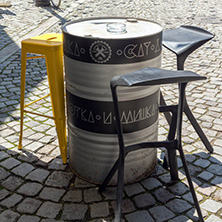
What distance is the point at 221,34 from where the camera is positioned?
28.3 ft

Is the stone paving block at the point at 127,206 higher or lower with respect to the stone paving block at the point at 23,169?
higher

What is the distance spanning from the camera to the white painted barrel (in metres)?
2.89

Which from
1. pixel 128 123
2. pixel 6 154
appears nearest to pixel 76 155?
pixel 128 123

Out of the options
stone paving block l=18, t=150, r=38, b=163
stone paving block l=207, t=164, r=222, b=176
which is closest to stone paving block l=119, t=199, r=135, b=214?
stone paving block l=207, t=164, r=222, b=176

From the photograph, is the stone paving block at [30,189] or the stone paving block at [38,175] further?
the stone paving block at [38,175]

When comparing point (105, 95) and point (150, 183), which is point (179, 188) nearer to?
point (150, 183)

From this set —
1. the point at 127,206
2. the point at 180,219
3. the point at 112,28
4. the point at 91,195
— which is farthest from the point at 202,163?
the point at 112,28

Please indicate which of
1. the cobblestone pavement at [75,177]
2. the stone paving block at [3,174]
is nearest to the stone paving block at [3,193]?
the cobblestone pavement at [75,177]

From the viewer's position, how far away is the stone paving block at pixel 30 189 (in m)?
3.29

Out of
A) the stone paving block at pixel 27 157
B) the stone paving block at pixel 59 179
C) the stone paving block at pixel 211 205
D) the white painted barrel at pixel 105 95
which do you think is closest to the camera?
the white painted barrel at pixel 105 95

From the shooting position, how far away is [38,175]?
355 cm

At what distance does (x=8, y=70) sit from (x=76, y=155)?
11.4ft

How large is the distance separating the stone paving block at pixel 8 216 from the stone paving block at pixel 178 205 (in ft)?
4.18

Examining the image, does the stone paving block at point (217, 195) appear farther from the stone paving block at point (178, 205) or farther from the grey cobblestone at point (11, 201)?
the grey cobblestone at point (11, 201)
